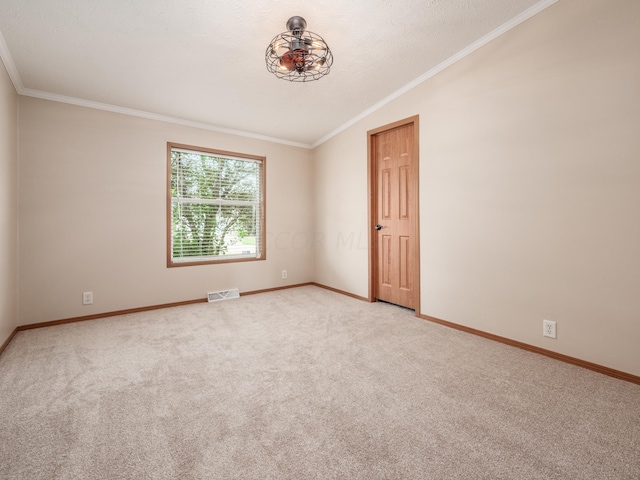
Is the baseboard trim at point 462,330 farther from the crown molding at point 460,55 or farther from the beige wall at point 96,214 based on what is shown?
Answer: the crown molding at point 460,55

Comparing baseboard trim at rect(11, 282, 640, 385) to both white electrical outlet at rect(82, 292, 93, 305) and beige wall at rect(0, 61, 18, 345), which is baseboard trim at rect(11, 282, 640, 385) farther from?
beige wall at rect(0, 61, 18, 345)

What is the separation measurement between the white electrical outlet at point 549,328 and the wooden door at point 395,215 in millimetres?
1195

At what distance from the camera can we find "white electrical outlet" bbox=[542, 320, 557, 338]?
212 cm

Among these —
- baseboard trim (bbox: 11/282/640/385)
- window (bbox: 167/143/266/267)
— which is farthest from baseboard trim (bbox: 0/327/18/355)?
window (bbox: 167/143/266/267)

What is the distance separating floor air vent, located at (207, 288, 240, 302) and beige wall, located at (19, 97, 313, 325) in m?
0.10

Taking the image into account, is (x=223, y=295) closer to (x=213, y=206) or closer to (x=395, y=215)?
(x=213, y=206)

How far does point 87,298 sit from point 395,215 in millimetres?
3702

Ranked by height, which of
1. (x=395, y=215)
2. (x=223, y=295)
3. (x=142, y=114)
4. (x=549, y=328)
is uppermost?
(x=142, y=114)

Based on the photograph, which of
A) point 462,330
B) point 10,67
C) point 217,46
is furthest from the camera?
point 462,330

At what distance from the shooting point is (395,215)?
3500 millimetres

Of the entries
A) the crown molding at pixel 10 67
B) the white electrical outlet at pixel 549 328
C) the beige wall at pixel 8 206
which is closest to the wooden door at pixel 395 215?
the white electrical outlet at pixel 549 328

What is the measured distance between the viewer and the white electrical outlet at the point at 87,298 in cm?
318

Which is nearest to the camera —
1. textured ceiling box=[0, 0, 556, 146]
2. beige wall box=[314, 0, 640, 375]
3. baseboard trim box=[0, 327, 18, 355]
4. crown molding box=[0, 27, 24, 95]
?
beige wall box=[314, 0, 640, 375]

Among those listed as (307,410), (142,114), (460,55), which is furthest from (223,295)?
(460,55)
